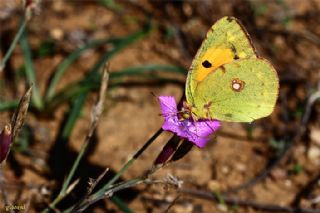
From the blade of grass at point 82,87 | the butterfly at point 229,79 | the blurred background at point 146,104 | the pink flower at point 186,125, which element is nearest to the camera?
the pink flower at point 186,125

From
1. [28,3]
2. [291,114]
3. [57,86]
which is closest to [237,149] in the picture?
[291,114]

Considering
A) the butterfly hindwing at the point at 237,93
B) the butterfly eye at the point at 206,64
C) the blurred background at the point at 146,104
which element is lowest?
the blurred background at the point at 146,104

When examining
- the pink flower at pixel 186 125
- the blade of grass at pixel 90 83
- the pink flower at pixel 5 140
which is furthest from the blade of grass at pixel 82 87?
the pink flower at pixel 5 140

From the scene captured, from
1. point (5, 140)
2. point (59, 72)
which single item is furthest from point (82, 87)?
point (5, 140)

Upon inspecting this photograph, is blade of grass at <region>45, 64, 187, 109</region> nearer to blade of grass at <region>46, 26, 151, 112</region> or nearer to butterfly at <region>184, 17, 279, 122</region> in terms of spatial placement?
blade of grass at <region>46, 26, 151, 112</region>

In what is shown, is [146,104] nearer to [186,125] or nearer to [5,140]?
[186,125]

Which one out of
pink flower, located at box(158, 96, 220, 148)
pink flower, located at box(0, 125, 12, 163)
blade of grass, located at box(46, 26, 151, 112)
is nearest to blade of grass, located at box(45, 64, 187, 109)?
blade of grass, located at box(46, 26, 151, 112)

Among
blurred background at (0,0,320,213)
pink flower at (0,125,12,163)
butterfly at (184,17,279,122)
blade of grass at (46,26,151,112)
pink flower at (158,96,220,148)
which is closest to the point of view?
pink flower at (0,125,12,163)

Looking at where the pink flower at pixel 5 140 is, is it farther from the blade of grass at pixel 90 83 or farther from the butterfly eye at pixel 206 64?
the blade of grass at pixel 90 83
